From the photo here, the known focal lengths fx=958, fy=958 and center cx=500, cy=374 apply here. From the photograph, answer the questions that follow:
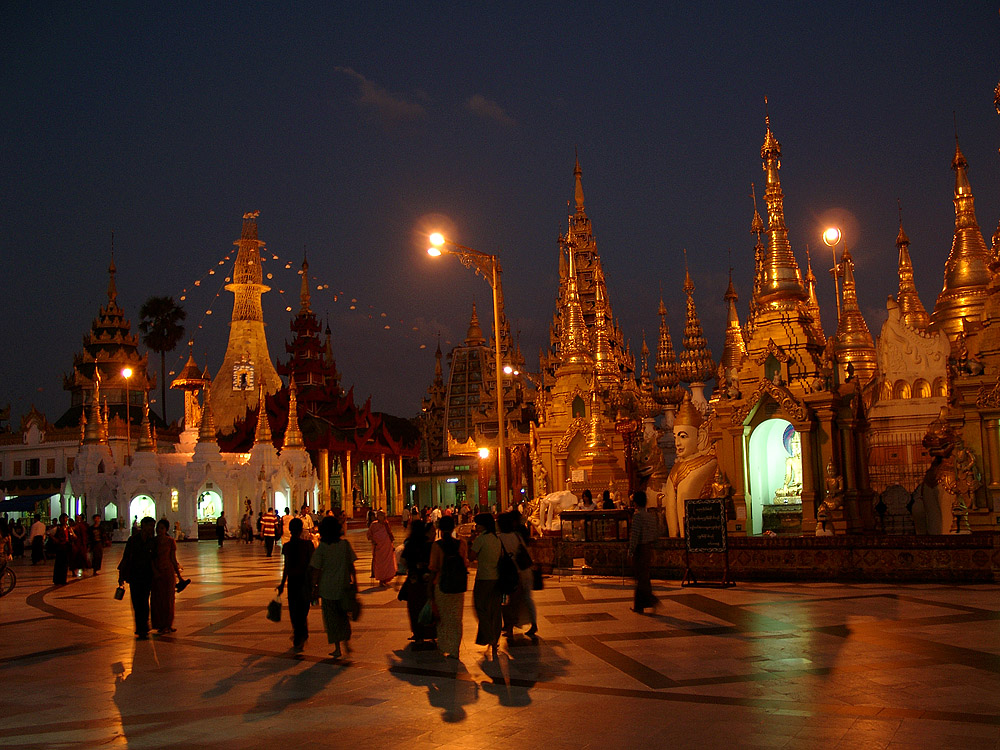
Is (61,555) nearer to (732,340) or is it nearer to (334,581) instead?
(334,581)

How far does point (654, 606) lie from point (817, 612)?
6.60 ft

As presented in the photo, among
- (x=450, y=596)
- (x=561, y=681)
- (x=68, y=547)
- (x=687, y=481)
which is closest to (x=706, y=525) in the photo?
(x=687, y=481)

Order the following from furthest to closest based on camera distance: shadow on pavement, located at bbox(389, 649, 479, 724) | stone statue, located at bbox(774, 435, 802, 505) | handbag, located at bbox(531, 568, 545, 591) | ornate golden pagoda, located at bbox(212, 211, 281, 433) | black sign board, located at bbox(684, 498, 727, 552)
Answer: ornate golden pagoda, located at bbox(212, 211, 281, 433) → stone statue, located at bbox(774, 435, 802, 505) → black sign board, located at bbox(684, 498, 727, 552) → handbag, located at bbox(531, 568, 545, 591) → shadow on pavement, located at bbox(389, 649, 479, 724)

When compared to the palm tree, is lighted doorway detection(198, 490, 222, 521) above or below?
below

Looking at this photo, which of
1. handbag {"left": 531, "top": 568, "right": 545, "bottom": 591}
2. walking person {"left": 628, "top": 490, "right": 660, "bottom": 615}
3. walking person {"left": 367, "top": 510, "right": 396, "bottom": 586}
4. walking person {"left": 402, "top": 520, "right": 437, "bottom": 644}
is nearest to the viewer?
walking person {"left": 402, "top": 520, "right": 437, "bottom": 644}

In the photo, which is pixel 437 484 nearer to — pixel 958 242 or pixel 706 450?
pixel 958 242

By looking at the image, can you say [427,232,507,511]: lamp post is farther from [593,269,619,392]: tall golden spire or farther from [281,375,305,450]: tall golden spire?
[281,375,305,450]: tall golden spire

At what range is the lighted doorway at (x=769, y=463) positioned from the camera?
790 inches

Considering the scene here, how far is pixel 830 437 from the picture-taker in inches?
744

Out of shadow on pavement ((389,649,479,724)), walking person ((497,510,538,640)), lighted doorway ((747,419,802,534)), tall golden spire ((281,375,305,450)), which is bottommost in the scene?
shadow on pavement ((389,649,479,724))

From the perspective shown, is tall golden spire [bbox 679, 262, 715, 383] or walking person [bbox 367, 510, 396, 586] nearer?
walking person [bbox 367, 510, 396, 586]

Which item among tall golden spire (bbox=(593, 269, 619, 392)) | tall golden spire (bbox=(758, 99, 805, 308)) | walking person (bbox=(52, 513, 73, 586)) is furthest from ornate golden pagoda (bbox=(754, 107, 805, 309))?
walking person (bbox=(52, 513, 73, 586))

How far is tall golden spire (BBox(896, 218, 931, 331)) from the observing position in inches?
1431

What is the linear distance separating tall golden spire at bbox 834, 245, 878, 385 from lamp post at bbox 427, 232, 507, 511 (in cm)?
2044
